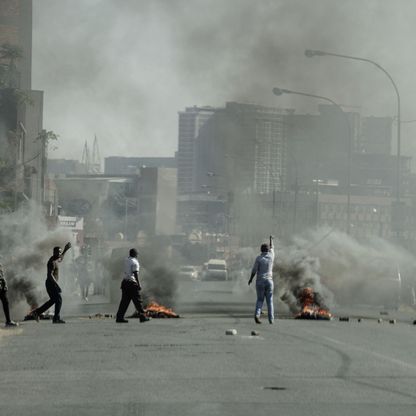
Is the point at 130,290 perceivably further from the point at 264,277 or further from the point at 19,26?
the point at 19,26

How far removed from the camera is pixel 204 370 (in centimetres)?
1394

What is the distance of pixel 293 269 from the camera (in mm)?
31266

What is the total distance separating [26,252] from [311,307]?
822 centimetres

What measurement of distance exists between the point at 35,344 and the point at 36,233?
15.7m

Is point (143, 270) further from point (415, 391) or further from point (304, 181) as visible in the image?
point (304, 181)

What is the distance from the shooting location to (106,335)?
64.5ft

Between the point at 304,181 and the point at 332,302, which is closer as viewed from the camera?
the point at 332,302

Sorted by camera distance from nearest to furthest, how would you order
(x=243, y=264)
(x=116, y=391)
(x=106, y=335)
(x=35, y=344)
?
(x=116, y=391) < (x=35, y=344) < (x=106, y=335) < (x=243, y=264)

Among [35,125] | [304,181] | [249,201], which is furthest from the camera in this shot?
[304,181]

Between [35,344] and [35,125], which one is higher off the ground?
[35,125]

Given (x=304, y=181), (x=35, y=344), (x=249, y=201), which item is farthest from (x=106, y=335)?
(x=304, y=181)

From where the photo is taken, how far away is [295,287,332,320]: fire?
2667 centimetres

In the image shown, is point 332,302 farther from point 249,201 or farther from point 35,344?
point 249,201

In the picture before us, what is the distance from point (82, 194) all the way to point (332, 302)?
95.7m
